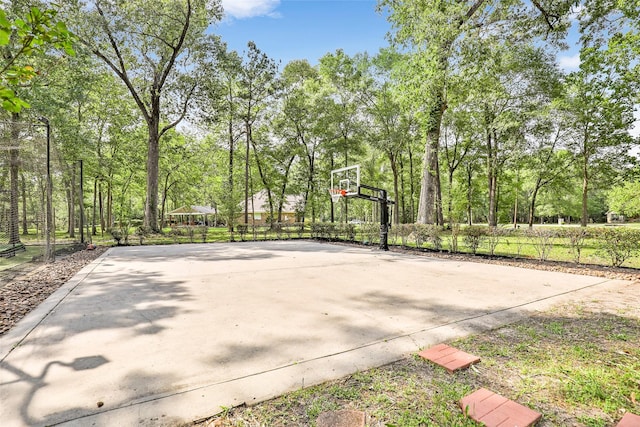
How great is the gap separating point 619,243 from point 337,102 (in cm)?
1837

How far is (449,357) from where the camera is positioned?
8.35ft

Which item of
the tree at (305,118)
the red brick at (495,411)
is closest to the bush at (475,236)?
the red brick at (495,411)

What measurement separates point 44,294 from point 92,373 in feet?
11.8

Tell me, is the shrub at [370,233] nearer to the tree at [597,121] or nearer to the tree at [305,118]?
A: the tree at [305,118]

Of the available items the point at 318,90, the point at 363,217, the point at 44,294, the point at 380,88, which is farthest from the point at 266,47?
the point at 363,217

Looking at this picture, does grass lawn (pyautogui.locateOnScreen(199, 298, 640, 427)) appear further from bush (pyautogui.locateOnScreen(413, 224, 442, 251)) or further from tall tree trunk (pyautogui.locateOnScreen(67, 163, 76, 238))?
tall tree trunk (pyautogui.locateOnScreen(67, 163, 76, 238))

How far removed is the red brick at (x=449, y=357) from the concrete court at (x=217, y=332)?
16cm

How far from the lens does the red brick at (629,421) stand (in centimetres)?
172

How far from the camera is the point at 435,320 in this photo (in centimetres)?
352

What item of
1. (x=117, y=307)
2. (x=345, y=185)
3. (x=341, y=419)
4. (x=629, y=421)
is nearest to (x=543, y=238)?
(x=629, y=421)

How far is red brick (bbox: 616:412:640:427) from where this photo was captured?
1.72 metres

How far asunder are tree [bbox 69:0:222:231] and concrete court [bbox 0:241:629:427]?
1375 cm

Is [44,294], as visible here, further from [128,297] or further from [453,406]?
[453,406]

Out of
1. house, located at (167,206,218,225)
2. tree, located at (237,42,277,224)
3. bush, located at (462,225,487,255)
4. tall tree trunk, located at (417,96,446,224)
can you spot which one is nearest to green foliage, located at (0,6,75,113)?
bush, located at (462,225,487,255)
